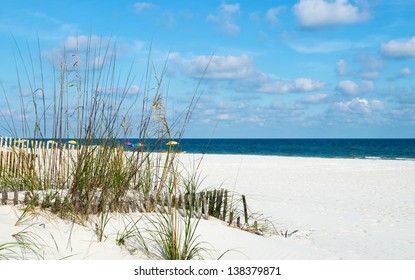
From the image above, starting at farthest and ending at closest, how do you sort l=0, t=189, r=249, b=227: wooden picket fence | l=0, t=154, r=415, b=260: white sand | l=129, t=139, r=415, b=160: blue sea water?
l=129, t=139, r=415, b=160: blue sea water
l=0, t=189, r=249, b=227: wooden picket fence
l=0, t=154, r=415, b=260: white sand

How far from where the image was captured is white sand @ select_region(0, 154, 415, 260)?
3.21 m

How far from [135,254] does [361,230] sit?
12.1 ft

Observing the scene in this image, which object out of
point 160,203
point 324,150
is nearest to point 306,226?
point 160,203

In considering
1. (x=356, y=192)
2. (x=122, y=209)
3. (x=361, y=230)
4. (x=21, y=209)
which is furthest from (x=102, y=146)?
(x=356, y=192)

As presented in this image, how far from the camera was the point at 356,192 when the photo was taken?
33.2 ft

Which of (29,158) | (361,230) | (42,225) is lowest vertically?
(361,230)

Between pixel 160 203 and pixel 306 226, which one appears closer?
pixel 160 203

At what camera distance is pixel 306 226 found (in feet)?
19.5

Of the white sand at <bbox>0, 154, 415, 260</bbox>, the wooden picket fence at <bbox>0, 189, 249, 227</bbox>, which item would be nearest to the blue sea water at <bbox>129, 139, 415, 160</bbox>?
the white sand at <bbox>0, 154, 415, 260</bbox>

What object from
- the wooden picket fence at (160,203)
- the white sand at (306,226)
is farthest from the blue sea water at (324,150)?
the wooden picket fence at (160,203)

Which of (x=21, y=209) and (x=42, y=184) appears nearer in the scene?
(x=21, y=209)

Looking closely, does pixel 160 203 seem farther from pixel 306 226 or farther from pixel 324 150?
pixel 324 150

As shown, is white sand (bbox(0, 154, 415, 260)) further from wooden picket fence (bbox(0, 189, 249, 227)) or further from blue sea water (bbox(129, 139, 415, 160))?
blue sea water (bbox(129, 139, 415, 160))

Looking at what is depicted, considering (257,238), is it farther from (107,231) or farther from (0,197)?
(0,197)
